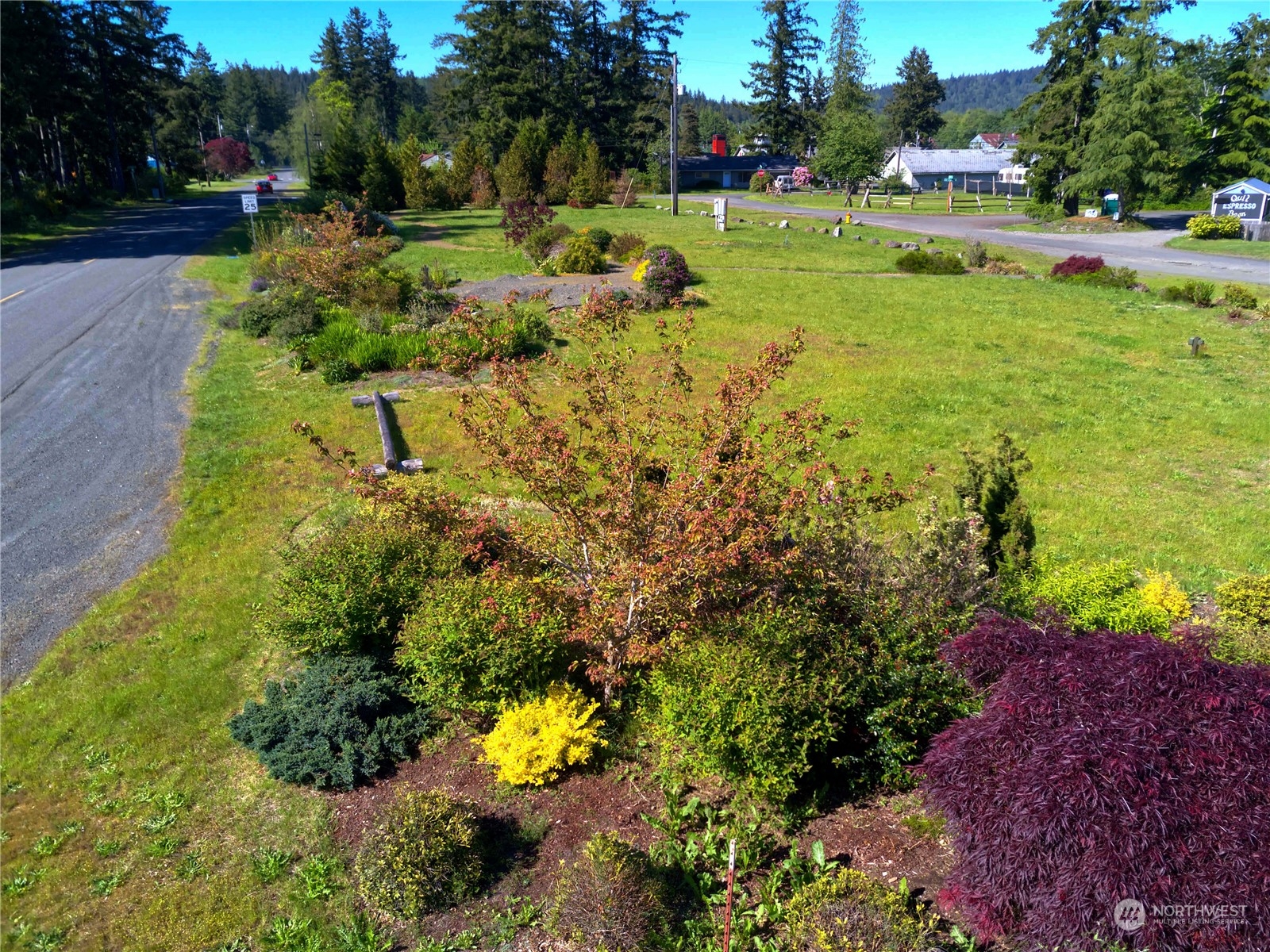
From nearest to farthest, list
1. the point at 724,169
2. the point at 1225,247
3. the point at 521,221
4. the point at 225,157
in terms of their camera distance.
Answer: the point at 521,221
the point at 1225,247
the point at 724,169
the point at 225,157

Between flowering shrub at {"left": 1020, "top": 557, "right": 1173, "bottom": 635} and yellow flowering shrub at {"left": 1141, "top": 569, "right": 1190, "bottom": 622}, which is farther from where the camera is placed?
yellow flowering shrub at {"left": 1141, "top": 569, "right": 1190, "bottom": 622}

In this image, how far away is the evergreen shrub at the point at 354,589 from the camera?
554 cm

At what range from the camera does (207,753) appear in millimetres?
5168

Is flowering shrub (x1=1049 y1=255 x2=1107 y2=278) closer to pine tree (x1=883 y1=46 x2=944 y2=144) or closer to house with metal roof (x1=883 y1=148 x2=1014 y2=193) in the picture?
house with metal roof (x1=883 y1=148 x2=1014 y2=193)

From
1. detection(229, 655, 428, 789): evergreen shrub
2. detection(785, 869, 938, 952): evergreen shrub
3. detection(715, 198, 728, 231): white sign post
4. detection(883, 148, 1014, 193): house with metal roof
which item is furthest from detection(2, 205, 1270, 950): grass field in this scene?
detection(883, 148, 1014, 193): house with metal roof

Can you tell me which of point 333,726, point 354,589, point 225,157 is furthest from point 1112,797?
point 225,157

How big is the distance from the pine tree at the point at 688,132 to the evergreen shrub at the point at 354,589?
2854 inches

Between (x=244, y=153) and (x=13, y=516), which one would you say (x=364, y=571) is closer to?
(x=13, y=516)

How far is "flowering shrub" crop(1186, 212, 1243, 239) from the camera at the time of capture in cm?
3072

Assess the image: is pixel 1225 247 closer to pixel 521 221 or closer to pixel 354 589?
pixel 521 221

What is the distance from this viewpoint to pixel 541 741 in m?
4.69


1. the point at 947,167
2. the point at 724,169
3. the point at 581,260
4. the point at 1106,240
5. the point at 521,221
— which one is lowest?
the point at 581,260

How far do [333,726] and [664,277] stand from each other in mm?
15345

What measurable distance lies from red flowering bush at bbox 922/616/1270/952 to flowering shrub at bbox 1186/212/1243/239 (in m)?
35.5
